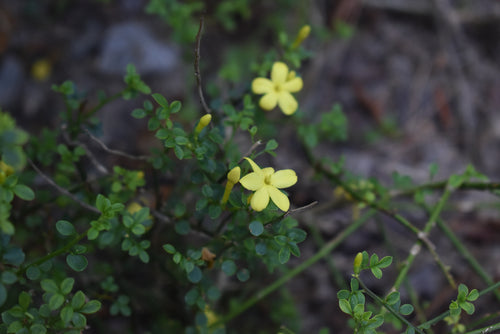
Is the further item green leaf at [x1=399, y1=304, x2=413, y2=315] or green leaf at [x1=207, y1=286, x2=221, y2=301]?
green leaf at [x1=207, y1=286, x2=221, y2=301]

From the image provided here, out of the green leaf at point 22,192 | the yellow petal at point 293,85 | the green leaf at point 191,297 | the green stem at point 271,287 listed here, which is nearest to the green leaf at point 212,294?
the green leaf at point 191,297

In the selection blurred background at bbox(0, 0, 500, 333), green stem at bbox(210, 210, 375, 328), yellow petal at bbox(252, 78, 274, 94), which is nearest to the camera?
yellow petal at bbox(252, 78, 274, 94)

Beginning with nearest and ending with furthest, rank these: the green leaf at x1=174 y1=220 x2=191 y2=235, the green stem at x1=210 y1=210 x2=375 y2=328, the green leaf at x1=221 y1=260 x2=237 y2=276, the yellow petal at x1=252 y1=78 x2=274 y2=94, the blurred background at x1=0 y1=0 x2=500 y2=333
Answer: the green leaf at x1=221 y1=260 x2=237 y2=276, the green leaf at x1=174 y1=220 x2=191 y2=235, the yellow petal at x1=252 y1=78 x2=274 y2=94, the green stem at x1=210 y1=210 x2=375 y2=328, the blurred background at x1=0 y1=0 x2=500 y2=333

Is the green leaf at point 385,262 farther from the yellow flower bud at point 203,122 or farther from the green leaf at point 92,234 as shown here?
the green leaf at point 92,234

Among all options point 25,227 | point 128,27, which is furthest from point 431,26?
point 25,227

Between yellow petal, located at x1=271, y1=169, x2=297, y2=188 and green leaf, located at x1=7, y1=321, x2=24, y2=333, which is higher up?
yellow petal, located at x1=271, y1=169, x2=297, y2=188

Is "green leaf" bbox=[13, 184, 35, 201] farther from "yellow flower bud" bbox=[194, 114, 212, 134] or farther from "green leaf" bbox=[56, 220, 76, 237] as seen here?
"yellow flower bud" bbox=[194, 114, 212, 134]

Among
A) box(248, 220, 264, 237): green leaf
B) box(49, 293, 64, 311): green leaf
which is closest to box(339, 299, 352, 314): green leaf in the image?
box(248, 220, 264, 237): green leaf

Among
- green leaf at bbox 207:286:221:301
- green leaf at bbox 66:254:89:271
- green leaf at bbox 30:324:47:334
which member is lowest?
green leaf at bbox 207:286:221:301
